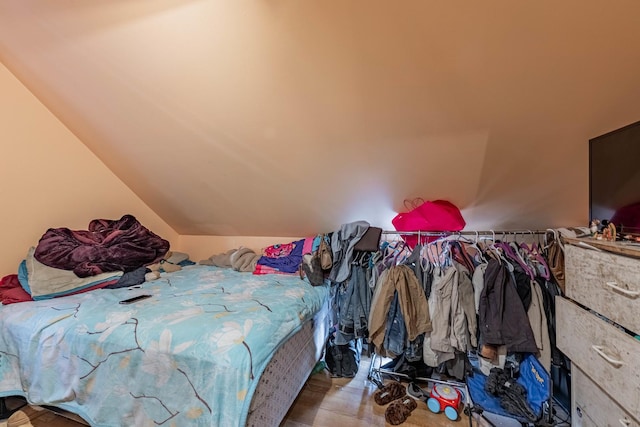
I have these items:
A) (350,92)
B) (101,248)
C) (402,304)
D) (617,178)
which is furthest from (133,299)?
(617,178)

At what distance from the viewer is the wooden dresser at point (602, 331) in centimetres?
83

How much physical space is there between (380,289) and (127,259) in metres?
2.17

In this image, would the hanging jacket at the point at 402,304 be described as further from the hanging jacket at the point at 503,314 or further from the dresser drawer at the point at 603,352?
the dresser drawer at the point at 603,352

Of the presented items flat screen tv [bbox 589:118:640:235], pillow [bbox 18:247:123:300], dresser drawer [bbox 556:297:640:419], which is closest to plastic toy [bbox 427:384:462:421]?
dresser drawer [bbox 556:297:640:419]

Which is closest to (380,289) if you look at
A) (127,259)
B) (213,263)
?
(213,263)

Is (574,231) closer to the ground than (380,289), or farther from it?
farther from it

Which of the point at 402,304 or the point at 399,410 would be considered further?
the point at 402,304

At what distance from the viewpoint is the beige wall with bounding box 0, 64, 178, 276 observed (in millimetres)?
1952

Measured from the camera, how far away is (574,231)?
57.6 inches

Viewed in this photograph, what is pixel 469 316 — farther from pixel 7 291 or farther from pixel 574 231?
pixel 7 291

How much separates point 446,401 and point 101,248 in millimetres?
2822

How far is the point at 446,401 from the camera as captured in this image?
5.32ft

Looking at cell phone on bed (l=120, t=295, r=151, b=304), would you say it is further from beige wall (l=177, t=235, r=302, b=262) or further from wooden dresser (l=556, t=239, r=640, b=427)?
wooden dresser (l=556, t=239, r=640, b=427)

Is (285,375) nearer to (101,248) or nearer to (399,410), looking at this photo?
(399,410)
